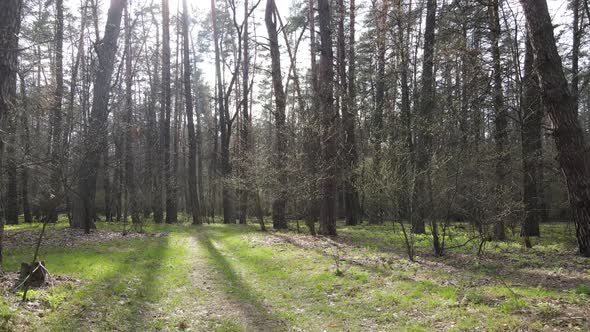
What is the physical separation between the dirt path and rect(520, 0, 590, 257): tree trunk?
6006 mm

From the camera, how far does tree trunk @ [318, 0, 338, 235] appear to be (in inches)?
529

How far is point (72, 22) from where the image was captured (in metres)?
25.5

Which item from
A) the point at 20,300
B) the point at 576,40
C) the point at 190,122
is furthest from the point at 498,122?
the point at 190,122

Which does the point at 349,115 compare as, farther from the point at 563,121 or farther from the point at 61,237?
the point at 61,237

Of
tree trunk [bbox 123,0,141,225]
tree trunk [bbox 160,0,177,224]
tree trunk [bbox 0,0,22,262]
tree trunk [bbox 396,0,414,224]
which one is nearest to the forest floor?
tree trunk [bbox 396,0,414,224]

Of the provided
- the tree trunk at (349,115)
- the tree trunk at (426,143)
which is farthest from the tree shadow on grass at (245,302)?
the tree trunk at (349,115)

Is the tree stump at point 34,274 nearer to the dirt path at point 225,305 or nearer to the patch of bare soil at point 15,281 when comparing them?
the patch of bare soil at point 15,281

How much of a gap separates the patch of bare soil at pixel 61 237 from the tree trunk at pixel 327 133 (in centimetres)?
671

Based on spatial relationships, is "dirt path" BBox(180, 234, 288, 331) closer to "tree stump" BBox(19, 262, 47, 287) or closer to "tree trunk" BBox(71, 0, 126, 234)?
"tree stump" BBox(19, 262, 47, 287)

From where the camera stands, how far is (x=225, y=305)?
669 centimetres

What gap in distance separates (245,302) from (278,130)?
1016cm

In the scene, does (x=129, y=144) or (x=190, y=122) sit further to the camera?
(x=190, y=122)

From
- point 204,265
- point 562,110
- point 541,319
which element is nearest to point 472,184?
point 562,110

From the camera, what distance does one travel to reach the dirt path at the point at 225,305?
18.9ft
